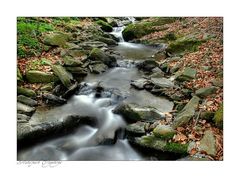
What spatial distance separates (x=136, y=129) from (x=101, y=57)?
2.86m

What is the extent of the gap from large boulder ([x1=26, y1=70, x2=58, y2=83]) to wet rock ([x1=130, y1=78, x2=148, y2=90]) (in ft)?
5.23

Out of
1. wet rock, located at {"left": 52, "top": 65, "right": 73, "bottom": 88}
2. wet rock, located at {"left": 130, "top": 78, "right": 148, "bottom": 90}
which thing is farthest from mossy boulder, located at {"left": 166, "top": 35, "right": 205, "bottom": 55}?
wet rock, located at {"left": 52, "top": 65, "right": 73, "bottom": 88}

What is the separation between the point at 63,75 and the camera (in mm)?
6363

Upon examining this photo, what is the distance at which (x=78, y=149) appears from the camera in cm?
488

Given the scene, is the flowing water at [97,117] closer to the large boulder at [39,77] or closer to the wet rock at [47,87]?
the wet rock at [47,87]

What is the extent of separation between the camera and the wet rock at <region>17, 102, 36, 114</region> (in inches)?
203

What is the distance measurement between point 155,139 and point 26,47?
3.25 m

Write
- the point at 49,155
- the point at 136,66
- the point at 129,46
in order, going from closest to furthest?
1. the point at 49,155
2. the point at 136,66
3. the point at 129,46

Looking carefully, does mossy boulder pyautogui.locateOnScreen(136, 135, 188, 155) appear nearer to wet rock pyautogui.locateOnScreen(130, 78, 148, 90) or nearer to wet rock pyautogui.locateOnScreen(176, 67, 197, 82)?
wet rock pyautogui.locateOnScreen(130, 78, 148, 90)

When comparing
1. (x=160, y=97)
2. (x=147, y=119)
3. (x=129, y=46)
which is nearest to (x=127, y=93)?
(x=160, y=97)

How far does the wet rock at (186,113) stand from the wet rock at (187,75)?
787 millimetres

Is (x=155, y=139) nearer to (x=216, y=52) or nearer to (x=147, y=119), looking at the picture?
(x=147, y=119)

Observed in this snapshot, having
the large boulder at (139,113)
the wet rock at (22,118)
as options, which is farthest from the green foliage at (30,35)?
Answer: the large boulder at (139,113)

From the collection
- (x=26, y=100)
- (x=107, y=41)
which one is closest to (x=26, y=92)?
(x=26, y=100)
